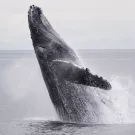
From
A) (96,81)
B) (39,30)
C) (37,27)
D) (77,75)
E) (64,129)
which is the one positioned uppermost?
(37,27)

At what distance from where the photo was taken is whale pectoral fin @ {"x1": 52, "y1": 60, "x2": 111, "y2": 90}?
15758 mm

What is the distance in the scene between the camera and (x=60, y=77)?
17.3 metres

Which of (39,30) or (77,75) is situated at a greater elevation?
(39,30)

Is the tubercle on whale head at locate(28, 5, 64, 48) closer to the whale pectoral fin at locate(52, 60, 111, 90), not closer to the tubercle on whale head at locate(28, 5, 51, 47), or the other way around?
the tubercle on whale head at locate(28, 5, 51, 47)

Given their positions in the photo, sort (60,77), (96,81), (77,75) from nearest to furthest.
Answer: (96,81) → (77,75) → (60,77)

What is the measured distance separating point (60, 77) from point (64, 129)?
7.12 ft

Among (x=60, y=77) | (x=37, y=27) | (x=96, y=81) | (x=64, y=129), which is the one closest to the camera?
(x=96, y=81)

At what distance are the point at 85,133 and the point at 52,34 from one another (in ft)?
15.4

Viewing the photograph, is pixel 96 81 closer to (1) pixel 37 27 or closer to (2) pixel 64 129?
(2) pixel 64 129

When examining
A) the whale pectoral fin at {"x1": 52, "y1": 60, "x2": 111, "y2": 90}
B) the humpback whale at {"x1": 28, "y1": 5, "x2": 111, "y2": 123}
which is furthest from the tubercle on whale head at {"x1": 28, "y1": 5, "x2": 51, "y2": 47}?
the whale pectoral fin at {"x1": 52, "y1": 60, "x2": 111, "y2": 90}

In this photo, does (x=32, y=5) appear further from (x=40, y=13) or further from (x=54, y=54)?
(x=54, y=54)

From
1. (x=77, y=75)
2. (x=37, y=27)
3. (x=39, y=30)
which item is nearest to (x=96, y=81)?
(x=77, y=75)

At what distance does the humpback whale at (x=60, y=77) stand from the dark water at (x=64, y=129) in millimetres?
627

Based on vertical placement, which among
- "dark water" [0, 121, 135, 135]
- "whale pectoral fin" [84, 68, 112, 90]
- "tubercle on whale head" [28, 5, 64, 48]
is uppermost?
"tubercle on whale head" [28, 5, 64, 48]
